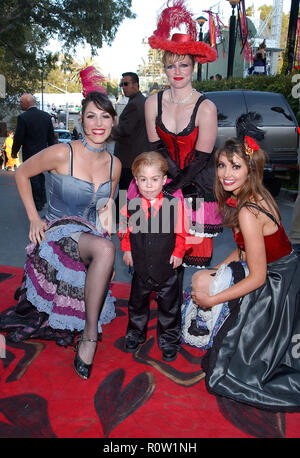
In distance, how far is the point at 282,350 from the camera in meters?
2.54

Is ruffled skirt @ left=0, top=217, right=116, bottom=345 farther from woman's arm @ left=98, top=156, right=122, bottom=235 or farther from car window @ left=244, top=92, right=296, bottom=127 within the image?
car window @ left=244, top=92, right=296, bottom=127

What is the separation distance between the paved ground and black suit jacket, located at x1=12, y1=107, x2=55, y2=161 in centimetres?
113

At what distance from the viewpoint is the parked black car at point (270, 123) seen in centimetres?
767

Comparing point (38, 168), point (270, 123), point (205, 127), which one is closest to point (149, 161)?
point (205, 127)

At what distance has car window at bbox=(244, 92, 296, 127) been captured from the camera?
25.5 feet

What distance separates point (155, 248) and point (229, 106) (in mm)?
5719

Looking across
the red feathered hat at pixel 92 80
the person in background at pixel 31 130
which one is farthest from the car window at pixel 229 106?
the red feathered hat at pixel 92 80

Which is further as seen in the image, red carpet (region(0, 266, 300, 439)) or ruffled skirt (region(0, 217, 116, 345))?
ruffled skirt (region(0, 217, 116, 345))

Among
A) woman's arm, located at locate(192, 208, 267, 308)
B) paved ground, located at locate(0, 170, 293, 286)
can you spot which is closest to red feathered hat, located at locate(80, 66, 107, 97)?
woman's arm, located at locate(192, 208, 267, 308)

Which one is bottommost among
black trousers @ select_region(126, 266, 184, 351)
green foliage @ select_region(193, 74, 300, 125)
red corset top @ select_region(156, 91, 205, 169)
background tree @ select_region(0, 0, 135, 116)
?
black trousers @ select_region(126, 266, 184, 351)

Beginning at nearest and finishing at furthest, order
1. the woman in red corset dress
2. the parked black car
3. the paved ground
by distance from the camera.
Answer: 1. the woman in red corset dress
2. the paved ground
3. the parked black car

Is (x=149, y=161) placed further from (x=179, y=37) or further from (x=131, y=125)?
(x=131, y=125)

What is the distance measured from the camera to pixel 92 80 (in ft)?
10.1

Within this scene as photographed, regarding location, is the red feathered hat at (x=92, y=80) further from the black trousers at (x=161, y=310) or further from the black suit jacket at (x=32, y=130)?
the black suit jacket at (x=32, y=130)
